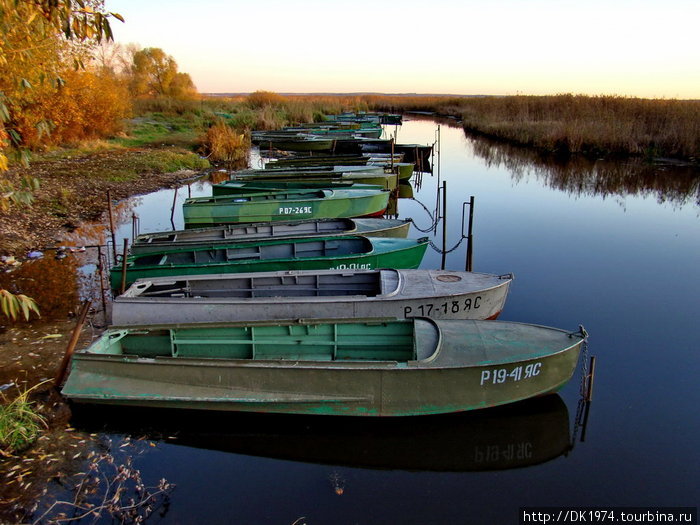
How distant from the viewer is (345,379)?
22.5 feet

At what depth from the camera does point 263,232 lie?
1348cm

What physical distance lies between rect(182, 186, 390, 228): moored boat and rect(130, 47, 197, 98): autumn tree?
4984 cm

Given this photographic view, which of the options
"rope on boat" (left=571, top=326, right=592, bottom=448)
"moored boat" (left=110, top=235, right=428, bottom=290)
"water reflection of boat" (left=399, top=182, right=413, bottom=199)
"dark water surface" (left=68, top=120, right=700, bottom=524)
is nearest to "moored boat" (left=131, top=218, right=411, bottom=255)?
"moored boat" (left=110, top=235, right=428, bottom=290)

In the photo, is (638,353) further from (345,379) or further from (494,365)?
(345,379)

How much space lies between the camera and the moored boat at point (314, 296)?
8.44 metres

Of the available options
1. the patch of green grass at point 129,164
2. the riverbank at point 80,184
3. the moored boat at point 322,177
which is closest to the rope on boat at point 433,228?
the moored boat at point 322,177

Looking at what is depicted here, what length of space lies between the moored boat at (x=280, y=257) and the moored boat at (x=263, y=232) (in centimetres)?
24

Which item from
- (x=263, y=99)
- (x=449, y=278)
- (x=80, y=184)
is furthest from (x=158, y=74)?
(x=449, y=278)

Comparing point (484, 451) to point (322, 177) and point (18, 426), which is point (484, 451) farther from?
point (322, 177)

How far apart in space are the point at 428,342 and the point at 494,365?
0.96 m

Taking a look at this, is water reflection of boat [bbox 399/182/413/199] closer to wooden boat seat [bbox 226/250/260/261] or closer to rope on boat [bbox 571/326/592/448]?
wooden boat seat [bbox 226/250/260/261]

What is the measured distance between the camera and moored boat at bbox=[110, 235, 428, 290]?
10.6 metres

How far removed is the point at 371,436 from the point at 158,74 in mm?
65080

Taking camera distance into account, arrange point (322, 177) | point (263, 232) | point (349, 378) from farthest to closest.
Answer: point (322, 177)
point (263, 232)
point (349, 378)
